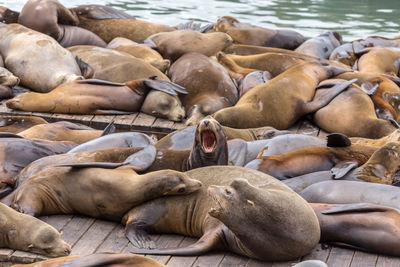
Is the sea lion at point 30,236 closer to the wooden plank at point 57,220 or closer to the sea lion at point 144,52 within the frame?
the wooden plank at point 57,220

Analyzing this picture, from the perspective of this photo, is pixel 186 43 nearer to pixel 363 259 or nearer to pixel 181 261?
pixel 181 261

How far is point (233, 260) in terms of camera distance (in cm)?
392

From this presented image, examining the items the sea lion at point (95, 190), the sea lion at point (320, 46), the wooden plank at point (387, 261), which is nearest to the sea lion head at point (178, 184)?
the sea lion at point (95, 190)

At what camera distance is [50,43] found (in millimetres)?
7738

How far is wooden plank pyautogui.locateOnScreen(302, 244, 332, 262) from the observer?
12.8 feet

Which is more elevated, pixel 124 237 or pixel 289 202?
pixel 289 202

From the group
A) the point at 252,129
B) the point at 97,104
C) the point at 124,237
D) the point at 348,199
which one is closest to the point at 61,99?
the point at 97,104

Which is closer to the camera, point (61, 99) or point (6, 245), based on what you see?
point (6, 245)

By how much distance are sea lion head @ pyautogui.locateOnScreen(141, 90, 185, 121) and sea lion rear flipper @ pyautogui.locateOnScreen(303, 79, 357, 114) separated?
1112mm

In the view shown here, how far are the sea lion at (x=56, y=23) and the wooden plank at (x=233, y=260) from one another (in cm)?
523

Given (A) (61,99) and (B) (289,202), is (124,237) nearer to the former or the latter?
(B) (289,202)

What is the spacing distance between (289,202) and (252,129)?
2.25m

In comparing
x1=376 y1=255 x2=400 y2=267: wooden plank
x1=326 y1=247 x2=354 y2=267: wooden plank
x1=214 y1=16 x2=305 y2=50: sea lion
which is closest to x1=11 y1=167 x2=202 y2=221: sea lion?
x1=326 y1=247 x2=354 y2=267: wooden plank

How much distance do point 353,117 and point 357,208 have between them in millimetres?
2306
